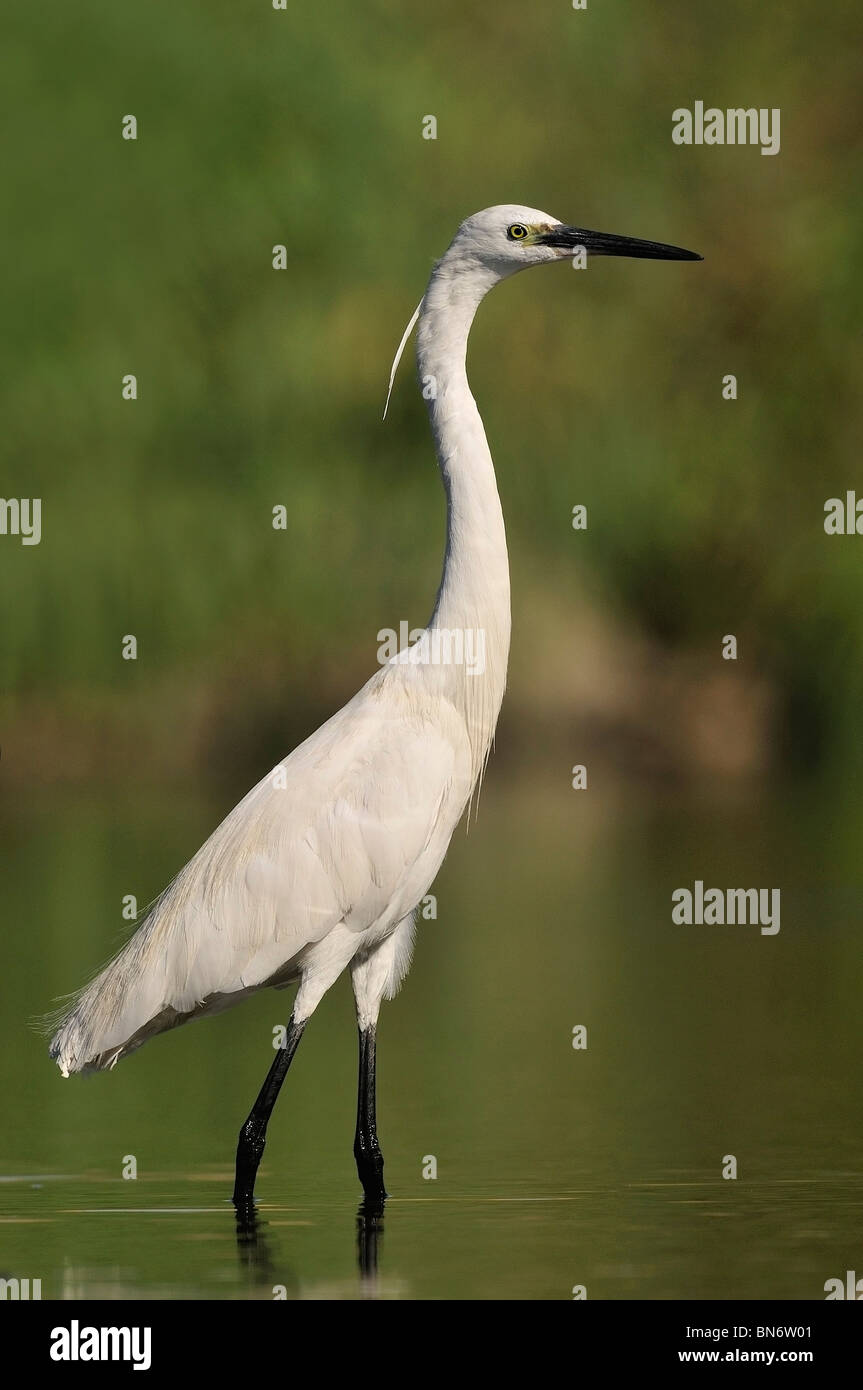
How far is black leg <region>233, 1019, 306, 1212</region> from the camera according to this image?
6000mm

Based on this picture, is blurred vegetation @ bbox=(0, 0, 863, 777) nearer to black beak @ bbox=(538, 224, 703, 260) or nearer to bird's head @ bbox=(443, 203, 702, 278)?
black beak @ bbox=(538, 224, 703, 260)

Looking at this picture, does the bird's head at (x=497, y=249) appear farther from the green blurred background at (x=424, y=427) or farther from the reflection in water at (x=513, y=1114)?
the green blurred background at (x=424, y=427)

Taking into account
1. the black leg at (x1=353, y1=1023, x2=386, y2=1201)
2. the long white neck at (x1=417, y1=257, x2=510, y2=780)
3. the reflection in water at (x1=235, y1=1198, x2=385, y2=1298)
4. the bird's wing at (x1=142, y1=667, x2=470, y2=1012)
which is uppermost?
the long white neck at (x1=417, y1=257, x2=510, y2=780)

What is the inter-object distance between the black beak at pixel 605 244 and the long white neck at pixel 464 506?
23cm

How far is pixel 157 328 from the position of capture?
22109 millimetres

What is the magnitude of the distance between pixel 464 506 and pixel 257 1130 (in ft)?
6.41

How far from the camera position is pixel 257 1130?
6.02 meters

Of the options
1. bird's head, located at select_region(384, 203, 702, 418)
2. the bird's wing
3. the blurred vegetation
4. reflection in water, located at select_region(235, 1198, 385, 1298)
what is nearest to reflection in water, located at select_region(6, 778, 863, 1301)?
reflection in water, located at select_region(235, 1198, 385, 1298)

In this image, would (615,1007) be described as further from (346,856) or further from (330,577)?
(330,577)

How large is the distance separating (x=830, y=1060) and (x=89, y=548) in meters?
13.8

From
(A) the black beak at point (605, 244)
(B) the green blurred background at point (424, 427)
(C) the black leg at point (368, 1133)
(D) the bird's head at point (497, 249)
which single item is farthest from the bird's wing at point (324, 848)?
(B) the green blurred background at point (424, 427)

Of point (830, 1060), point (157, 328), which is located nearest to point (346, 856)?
point (830, 1060)

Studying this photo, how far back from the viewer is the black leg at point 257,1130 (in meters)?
6.00

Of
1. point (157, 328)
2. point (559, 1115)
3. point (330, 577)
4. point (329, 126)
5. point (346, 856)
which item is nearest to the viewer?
point (346, 856)
